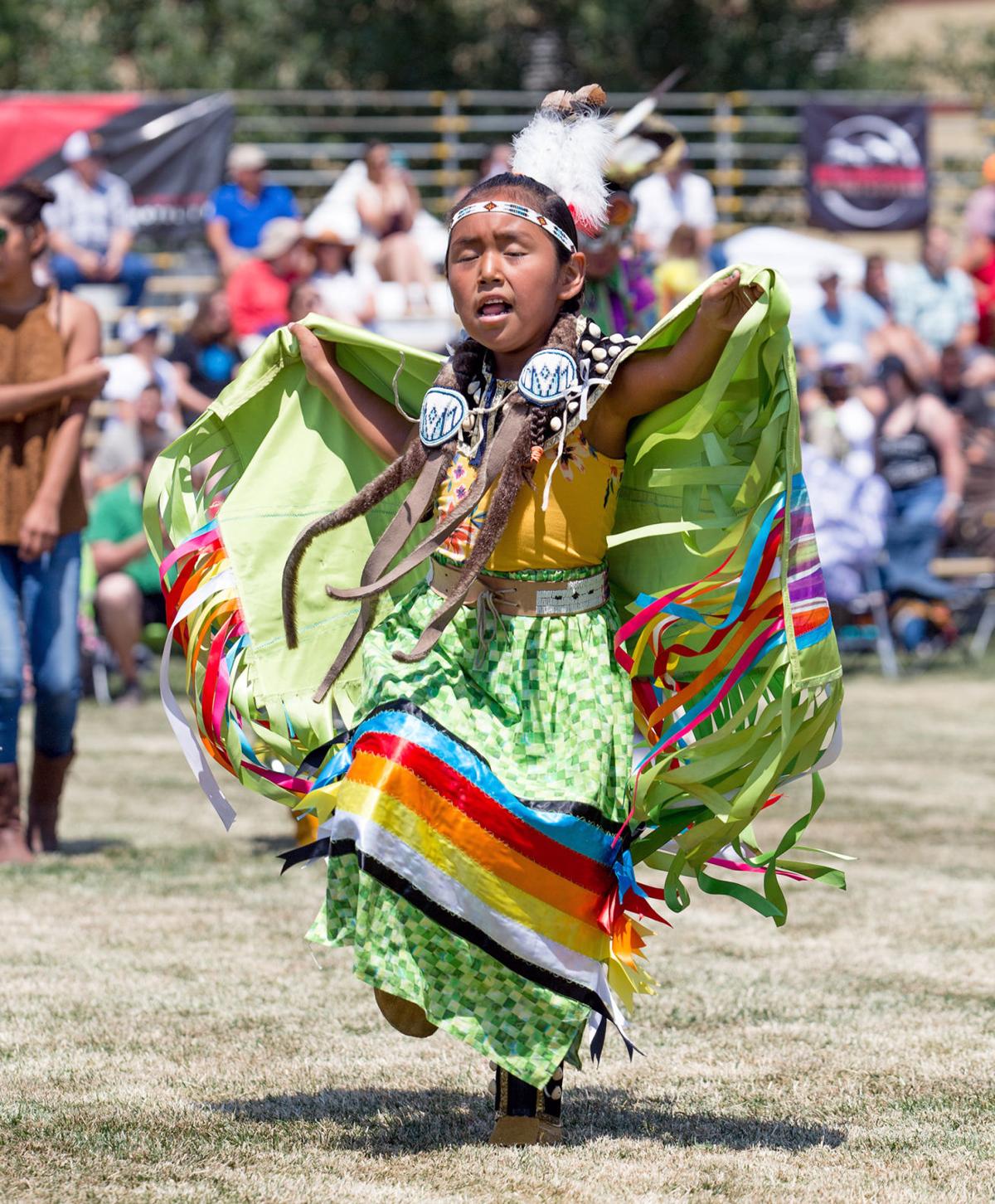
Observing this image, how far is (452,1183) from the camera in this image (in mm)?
3383

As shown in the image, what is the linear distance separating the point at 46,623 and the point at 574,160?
3136 millimetres

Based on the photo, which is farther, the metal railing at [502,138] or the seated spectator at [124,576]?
the metal railing at [502,138]

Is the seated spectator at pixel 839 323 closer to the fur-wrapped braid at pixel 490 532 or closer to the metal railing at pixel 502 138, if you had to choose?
the metal railing at pixel 502 138

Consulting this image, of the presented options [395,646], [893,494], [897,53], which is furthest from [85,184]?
[897,53]

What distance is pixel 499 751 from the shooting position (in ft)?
11.9

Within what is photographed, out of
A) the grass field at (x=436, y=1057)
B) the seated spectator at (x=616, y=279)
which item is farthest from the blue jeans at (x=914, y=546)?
the seated spectator at (x=616, y=279)

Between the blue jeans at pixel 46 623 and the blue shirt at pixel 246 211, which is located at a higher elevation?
the blue shirt at pixel 246 211

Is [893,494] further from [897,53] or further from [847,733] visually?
[897,53]

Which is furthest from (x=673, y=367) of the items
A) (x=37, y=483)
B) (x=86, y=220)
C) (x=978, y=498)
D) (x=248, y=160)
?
(x=86, y=220)

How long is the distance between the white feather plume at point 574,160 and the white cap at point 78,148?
10.0m

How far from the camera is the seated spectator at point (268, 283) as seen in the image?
11.7 m

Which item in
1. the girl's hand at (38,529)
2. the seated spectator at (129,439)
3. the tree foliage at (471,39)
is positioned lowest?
the girl's hand at (38,529)

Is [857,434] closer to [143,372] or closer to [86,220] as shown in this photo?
[143,372]

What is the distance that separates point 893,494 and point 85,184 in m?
6.00
